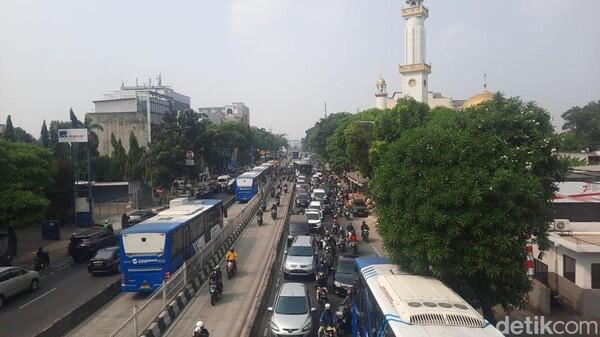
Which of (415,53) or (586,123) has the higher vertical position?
(415,53)

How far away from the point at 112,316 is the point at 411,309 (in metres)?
9.72

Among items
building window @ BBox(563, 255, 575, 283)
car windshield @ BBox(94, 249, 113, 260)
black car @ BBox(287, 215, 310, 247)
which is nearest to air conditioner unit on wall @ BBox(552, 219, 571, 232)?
building window @ BBox(563, 255, 575, 283)

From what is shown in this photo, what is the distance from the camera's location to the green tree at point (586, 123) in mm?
65750

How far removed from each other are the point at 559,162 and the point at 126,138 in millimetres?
62397

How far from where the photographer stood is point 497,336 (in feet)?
25.3

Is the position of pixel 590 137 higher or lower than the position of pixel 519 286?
higher

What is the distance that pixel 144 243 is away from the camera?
15812 millimetres

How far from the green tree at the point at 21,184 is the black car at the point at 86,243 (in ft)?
6.29

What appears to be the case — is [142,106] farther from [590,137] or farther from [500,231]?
[500,231]

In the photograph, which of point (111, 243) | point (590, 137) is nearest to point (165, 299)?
point (111, 243)

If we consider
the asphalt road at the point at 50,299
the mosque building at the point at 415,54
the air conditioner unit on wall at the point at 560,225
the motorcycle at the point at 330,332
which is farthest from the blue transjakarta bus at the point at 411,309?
the mosque building at the point at 415,54

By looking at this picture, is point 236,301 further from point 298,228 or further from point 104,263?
point 298,228

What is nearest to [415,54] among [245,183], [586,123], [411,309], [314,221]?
[586,123]

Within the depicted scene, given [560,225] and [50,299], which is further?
[50,299]
